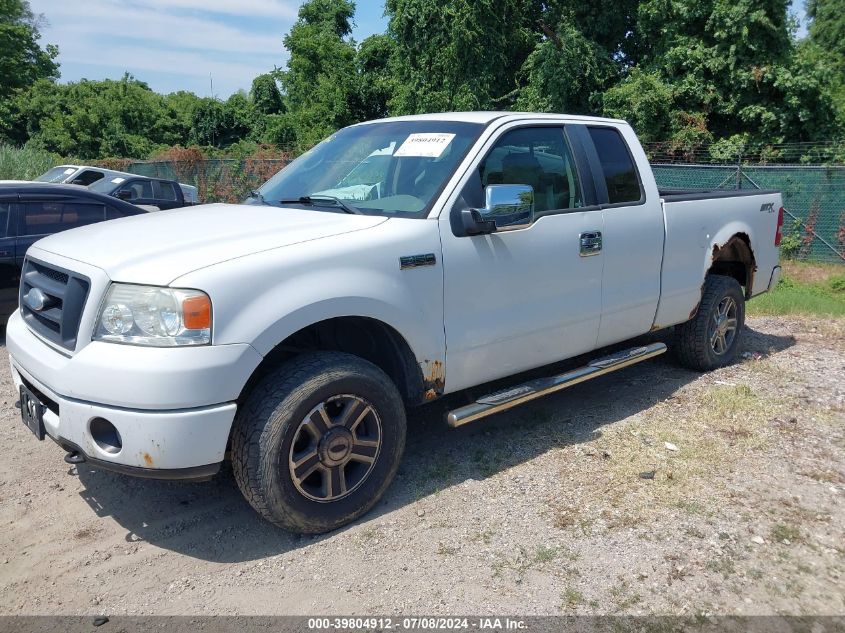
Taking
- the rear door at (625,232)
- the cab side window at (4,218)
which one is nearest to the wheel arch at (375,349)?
the rear door at (625,232)

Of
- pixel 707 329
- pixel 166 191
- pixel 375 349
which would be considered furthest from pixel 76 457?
pixel 166 191

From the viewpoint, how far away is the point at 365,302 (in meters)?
3.44

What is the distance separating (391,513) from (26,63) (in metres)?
55.3

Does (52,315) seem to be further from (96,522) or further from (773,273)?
(773,273)

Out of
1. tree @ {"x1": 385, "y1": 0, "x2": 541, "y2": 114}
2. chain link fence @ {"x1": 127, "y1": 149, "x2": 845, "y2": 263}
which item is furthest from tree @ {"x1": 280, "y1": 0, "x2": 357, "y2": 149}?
chain link fence @ {"x1": 127, "y1": 149, "x2": 845, "y2": 263}

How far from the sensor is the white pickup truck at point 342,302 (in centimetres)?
301

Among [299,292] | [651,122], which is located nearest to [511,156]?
[299,292]

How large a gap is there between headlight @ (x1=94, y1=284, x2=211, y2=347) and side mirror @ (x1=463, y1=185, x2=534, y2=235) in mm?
1524

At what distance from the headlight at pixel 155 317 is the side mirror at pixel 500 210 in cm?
152

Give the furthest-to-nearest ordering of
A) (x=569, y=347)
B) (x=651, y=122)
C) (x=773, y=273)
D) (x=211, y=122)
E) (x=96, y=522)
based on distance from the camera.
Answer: (x=211, y=122)
(x=651, y=122)
(x=773, y=273)
(x=569, y=347)
(x=96, y=522)

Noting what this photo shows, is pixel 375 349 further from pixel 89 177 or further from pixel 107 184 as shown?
pixel 89 177

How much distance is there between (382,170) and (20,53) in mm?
51893

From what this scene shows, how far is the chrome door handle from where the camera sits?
4.51m

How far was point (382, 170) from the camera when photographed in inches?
167
